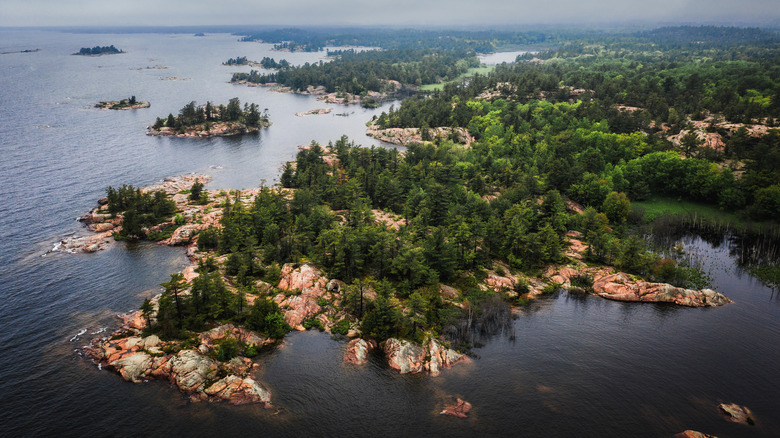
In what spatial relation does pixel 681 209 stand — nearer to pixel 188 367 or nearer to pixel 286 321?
pixel 286 321

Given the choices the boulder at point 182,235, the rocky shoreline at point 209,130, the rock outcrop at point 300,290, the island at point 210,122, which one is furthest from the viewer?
the island at point 210,122

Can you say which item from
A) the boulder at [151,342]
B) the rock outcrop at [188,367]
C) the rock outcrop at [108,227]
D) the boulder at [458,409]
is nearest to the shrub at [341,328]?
the rock outcrop at [188,367]

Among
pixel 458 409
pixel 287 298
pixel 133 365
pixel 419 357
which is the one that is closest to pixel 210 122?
pixel 287 298

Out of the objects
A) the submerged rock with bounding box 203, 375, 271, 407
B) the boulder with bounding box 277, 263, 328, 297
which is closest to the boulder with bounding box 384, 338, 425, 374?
the boulder with bounding box 277, 263, 328, 297

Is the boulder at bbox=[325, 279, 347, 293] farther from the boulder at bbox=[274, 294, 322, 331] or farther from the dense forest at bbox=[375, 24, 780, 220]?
the dense forest at bbox=[375, 24, 780, 220]

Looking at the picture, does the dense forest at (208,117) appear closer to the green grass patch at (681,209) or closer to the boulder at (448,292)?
the boulder at (448,292)
